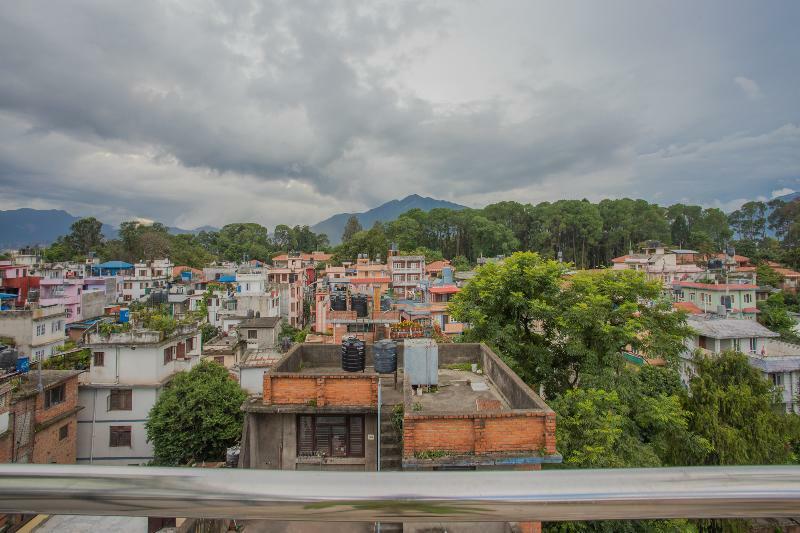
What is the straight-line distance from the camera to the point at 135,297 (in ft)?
135

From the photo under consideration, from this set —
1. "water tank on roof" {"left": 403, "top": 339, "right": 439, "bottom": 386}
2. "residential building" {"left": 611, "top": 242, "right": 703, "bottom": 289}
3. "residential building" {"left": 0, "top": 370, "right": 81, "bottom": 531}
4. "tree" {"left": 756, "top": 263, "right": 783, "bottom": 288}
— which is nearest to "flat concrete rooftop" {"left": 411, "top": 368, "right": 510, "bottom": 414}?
"water tank on roof" {"left": 403, "top": 339, "right": 439, "bottom": 386}

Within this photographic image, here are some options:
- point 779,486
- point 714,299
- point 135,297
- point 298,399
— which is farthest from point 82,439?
point 714,299

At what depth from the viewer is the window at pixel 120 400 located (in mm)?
16469

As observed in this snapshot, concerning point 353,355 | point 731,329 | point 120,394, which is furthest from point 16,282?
point 731,329

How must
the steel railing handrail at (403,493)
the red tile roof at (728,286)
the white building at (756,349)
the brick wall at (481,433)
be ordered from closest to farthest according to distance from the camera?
1. the steel railing handrail at (403,493)
2. the brick wall at (481,433)
3. the white building at (756,349)
4. the red tile roof at (728,286)

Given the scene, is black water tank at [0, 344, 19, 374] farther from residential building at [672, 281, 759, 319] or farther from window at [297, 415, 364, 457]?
residential building at [672, 281, 759, 319]

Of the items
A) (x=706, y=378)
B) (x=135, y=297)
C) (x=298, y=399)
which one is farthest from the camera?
(x=135, y=297)

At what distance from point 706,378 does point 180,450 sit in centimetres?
1757

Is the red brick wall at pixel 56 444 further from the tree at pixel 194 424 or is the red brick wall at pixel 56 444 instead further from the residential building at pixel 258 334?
the residential building at pixel 258 334

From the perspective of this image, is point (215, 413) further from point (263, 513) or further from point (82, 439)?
point (263, 513)

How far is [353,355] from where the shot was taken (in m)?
8.57

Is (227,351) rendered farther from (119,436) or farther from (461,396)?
(461,396)

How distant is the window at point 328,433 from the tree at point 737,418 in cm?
1074

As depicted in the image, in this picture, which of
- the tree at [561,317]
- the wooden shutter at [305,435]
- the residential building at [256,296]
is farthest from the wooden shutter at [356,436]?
the residential building at [256,296]
